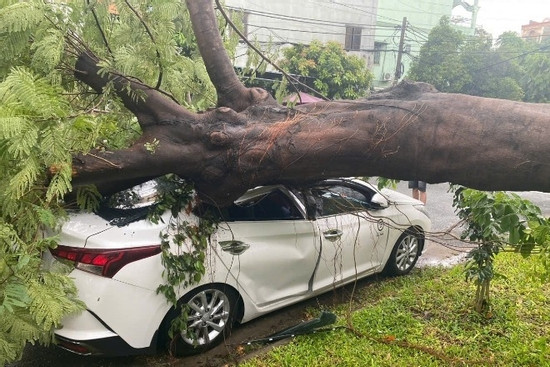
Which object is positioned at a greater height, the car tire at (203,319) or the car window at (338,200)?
the car window at (338,200)

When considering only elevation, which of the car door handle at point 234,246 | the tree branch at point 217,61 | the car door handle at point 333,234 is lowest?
the car door handle at point 333,234


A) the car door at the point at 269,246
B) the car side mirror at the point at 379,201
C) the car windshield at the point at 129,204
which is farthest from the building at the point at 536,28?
the car windshield at the point at 129,204

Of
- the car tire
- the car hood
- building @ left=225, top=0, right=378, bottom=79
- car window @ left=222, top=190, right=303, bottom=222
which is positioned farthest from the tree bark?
building @ left=225, top=0, right=378, bottom=79

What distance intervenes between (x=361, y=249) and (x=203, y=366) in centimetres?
202

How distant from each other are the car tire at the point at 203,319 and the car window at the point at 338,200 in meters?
1.20

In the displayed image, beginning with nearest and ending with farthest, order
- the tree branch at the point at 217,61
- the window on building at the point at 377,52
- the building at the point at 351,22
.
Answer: the tree branch at the point at 217,61, the building at the point at 351,22, the window on building at the point at 377,52

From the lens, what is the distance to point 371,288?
200 inches

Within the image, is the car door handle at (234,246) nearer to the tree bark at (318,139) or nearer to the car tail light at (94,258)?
the tree bark at (318,139)

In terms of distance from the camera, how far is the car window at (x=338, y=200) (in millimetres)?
4367

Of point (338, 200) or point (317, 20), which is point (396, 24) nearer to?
point (317, 20)

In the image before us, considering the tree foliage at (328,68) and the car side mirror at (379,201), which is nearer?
the car side mirror at (379,201)

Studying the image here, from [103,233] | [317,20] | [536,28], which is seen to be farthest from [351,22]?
[536,28]

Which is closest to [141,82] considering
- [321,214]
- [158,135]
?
[158,135]

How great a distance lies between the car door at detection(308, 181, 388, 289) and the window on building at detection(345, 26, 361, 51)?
2003 centimetres
